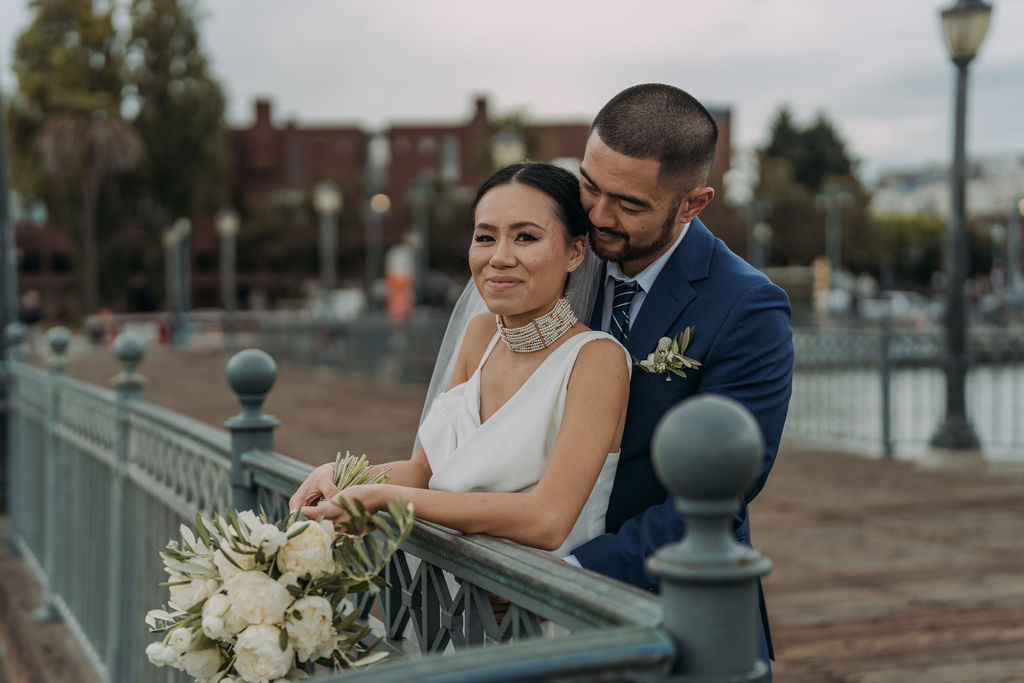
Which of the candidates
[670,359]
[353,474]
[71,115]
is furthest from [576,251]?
[71,115]

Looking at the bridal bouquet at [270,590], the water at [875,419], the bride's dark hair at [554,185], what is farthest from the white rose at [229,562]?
the water at [875,419]

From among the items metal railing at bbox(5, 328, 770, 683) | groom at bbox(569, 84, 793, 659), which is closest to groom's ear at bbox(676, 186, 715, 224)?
groom at bbox(569, 84, 793, 659)

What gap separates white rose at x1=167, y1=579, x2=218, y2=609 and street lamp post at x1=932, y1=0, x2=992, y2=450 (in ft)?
34.3

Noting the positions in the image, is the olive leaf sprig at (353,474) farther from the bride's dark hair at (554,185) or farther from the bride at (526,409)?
the bride's dark hair at (554,185)

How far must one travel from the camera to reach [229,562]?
78.7 inches

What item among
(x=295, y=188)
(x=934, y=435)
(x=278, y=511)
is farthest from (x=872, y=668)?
(x=295, y=188)

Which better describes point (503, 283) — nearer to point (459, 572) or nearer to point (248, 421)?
point (459, 572)

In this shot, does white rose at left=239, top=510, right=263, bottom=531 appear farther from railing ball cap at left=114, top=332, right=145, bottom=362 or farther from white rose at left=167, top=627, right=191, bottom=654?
railing ball cap at left=114, top=332, right=145, bottom=362

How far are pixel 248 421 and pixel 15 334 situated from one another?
21.3 feet

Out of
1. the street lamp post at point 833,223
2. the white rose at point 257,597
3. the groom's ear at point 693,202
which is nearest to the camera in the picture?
the white rose at point 257,597

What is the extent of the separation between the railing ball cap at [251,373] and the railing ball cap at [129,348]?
1936 mm

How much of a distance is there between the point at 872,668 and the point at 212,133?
157 feet

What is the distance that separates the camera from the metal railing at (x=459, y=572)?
4.44ft

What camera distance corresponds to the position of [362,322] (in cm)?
2227
